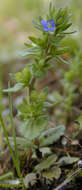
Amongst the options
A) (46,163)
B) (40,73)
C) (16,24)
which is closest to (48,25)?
(40,73)

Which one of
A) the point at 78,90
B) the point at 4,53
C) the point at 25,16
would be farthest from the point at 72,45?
the point at 25,16

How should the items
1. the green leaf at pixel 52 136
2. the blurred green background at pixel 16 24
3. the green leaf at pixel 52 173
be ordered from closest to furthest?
1. the green leaf at pixel 52 173
2. the green leaf at pixel 52 136
3. the blurred green background at pixel 16 24

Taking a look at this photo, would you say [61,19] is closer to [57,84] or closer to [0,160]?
[0,160]

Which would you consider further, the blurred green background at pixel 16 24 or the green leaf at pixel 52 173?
the blurred green background at pixel 16 24

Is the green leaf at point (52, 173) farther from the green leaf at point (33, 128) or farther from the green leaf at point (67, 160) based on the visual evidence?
the green leaf at point (33, 128)

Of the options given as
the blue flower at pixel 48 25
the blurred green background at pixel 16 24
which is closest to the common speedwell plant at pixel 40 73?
the blue flower at pixel 48 25

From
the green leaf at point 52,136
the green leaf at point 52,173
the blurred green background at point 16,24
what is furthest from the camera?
the blurred green background at point 16,24

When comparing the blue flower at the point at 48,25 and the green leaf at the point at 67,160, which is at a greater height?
the blue flower at the point at 48,25

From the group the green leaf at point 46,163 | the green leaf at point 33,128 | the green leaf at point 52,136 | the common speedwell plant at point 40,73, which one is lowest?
the green leaf at point 46,163

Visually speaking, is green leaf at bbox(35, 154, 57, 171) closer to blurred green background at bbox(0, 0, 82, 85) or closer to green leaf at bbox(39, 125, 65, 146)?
green leaf at bbox(39, 125, 65, 146)
